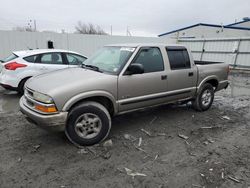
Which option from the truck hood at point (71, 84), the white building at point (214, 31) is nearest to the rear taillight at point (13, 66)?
the truck hood at point (71, 84)

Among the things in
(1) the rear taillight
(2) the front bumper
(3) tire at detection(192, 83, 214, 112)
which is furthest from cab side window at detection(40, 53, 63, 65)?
(3) tire at detection(192, 83, 214, 112)

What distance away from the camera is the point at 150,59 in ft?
13.6

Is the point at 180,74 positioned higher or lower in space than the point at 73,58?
lower

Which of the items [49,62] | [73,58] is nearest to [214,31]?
[73,58]

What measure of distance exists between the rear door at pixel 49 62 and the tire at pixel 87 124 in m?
3.85

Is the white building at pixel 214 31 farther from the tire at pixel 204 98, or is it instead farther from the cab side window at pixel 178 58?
the cab side window at pixel 178 58

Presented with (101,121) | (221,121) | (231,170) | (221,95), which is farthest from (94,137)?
(221,95)

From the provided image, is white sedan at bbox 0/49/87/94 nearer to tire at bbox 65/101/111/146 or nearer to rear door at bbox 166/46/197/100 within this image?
tire at bbox 65/101/111/146

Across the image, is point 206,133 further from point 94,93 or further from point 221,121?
point 94,93

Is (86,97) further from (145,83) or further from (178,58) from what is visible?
(178,58)

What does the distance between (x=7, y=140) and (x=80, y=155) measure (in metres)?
1.53

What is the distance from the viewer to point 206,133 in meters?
4.09

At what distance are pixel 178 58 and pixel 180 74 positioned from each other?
401 millimetres

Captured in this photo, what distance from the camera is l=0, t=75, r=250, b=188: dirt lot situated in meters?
2.65
